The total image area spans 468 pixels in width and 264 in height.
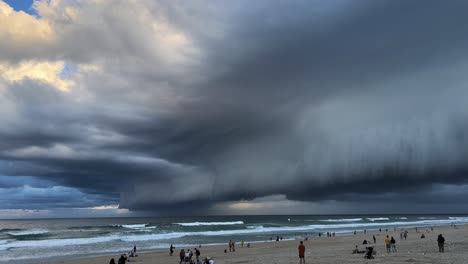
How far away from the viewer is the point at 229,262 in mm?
33281

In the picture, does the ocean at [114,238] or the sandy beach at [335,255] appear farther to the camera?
the ocean at [114,238]

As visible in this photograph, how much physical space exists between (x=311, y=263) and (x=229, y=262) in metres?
8.64

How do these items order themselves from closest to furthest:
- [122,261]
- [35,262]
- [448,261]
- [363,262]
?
[448,261] → [363,262] → [122,261] → [35,262]

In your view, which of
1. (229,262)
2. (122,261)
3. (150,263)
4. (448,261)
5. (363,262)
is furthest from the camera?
(150,263)

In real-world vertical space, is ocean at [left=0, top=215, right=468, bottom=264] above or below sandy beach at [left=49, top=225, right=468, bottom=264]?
below

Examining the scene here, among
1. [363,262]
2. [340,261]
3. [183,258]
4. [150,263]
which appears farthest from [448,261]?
[150,263]

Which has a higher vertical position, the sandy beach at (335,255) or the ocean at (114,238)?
the sandy beach at (335,255)

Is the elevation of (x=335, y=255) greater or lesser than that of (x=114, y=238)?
greater

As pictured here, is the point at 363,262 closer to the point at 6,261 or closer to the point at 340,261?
the point at 340,261

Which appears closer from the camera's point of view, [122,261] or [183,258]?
[122,261]

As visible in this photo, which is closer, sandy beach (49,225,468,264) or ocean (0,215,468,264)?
sandy beach (49,225,468,264)

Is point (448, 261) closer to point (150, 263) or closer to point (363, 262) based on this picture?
point (363, 262)

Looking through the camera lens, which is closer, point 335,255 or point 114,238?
point 335,255

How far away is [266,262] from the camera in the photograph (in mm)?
30250
